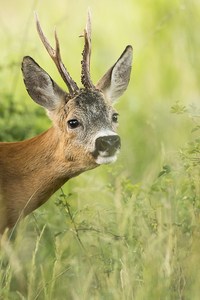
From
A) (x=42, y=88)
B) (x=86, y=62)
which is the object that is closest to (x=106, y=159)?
(x=86, y=62)

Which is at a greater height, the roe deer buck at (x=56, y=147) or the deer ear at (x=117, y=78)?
the deer ear at (x=117, y=78)

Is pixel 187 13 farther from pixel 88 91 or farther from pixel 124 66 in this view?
pixel 88 91

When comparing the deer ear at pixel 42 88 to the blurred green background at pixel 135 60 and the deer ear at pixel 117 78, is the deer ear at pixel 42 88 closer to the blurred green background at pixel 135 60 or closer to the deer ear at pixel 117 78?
the deer ear at pixel 117 78

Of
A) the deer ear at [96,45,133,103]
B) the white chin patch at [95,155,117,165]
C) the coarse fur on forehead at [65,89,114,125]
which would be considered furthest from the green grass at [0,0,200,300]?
the deer ear at [96,45,133,103]

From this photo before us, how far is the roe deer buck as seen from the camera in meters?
6.21

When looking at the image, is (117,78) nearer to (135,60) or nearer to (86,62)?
(86,62)

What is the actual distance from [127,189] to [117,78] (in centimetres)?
104

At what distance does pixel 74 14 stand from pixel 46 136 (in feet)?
13.9

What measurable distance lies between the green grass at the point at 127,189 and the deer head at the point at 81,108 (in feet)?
0.69

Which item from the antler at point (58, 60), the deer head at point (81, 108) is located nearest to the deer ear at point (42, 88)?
the deer head at point (81, 108)

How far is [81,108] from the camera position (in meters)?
6.30

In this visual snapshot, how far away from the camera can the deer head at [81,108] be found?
6.11 m

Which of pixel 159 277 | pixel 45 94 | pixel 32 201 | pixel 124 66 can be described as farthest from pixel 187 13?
pixel 159 277

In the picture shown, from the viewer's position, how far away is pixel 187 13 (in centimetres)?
802
